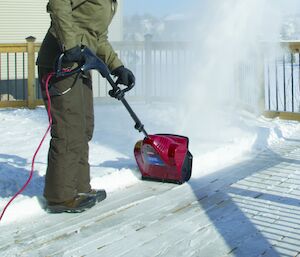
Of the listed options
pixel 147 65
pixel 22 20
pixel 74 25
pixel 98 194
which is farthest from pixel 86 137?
pixel 22 20

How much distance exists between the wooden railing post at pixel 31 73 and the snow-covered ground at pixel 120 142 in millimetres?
282

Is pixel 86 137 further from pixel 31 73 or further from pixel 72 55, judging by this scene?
pixel 31 73

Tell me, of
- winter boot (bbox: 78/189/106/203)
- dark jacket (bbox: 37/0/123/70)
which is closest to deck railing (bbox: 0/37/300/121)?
winter boot (bbox: 78/189/106/203)

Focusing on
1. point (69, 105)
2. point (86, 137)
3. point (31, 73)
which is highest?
point (31, 73)

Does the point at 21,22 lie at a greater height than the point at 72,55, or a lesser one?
greater

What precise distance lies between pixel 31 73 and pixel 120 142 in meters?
3.99

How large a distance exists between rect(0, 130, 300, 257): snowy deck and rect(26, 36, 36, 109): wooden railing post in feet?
19.1

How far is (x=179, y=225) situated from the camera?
310 centimetres

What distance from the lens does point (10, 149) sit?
5762 mm

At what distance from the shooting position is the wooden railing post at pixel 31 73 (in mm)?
9164

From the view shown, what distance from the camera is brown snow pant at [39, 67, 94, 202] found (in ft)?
10.6

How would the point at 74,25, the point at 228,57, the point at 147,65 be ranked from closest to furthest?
the point at 74,25, the point at 228,57, the point at 147,65

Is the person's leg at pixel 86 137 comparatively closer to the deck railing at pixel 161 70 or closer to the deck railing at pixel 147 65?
the deck railing at pixel 161 70

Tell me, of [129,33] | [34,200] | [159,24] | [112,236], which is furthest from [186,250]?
[129,33]
